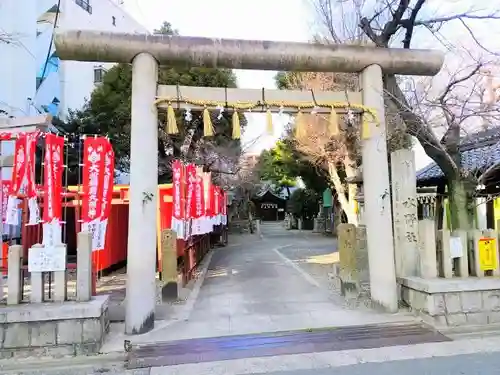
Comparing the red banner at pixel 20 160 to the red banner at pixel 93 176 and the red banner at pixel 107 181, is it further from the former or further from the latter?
the red banner at pixel 107 181

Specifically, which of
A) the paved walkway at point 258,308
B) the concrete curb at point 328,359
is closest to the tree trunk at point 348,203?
the paved walkway at point 258,308

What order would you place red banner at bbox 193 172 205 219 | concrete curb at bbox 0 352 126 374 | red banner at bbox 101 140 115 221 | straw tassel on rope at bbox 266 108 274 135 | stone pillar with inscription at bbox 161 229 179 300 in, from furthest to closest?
1. red banner at bbox 193 172 205 219
2. stone pillar with inscription at bbox 161 229 179 300
3. red banner at bbox 101 140 115 221
4. straw tassel on rope at bbox 266 108 274 135
5. concrete curb at bbox 0 352 126 374

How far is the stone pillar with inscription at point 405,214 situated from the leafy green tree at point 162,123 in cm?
1286

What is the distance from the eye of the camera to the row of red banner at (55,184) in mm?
6652

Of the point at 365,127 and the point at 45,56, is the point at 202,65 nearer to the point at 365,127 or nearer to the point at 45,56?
the point at 365,127

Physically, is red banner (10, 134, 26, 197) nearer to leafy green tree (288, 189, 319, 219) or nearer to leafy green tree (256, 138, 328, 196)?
leafy green tree (256, 138, 328, 196)

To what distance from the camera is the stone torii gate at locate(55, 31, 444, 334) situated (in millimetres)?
6949

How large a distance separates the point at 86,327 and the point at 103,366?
650 mm

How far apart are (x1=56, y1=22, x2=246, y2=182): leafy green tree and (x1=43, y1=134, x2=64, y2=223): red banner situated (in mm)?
12831

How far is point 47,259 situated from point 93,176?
2222mm

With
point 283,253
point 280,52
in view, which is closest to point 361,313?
point 280,52

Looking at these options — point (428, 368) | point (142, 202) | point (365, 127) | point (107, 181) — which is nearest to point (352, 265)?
point (365, 127)

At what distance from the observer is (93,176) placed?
8102mm

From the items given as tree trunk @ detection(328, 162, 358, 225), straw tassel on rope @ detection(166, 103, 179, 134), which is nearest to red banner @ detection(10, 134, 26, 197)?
straw tassel on rope @ detection(166, 103, 179, 134)
